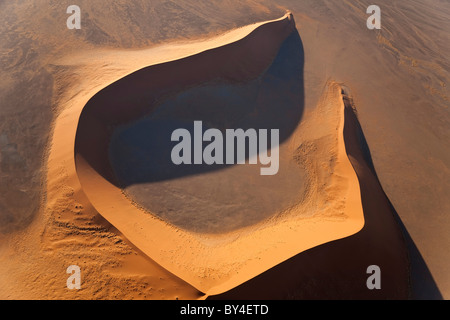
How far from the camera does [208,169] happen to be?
303 inches

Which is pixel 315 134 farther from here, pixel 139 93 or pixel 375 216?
pixel 139 93

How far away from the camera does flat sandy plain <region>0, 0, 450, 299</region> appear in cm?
552

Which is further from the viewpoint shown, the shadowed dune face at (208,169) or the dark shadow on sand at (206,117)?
the dark shadow on sand at (206,117)

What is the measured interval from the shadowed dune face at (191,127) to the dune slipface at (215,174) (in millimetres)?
28

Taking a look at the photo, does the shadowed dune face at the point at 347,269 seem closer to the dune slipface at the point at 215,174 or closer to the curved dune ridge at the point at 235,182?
the curved dune ridge at the point at 235,182

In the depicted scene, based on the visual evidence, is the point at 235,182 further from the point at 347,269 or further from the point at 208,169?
the point at 347,269

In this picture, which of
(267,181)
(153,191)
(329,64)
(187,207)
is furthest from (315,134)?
(153,191)

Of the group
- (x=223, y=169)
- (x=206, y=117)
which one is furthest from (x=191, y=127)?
(x=223, y=169)

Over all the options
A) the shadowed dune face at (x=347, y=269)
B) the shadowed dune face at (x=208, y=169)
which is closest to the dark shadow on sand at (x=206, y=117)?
the shadowed dune face at (x=208, y=169)

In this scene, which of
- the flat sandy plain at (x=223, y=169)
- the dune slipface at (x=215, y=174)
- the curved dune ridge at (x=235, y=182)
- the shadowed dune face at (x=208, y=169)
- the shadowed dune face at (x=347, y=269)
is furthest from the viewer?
the shadowed dune face at (x=208, y=169)

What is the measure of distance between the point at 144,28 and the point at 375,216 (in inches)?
414

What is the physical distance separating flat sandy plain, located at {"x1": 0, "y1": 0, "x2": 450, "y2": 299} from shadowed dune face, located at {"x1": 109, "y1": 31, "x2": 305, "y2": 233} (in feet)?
0.17

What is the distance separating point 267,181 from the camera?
7.69m

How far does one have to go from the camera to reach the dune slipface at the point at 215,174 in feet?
19.8
